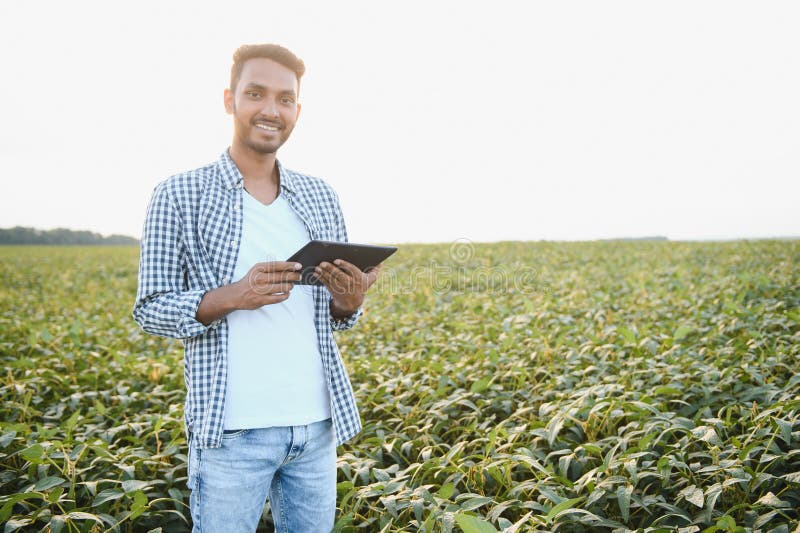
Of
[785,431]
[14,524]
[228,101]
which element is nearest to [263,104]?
[228,101]

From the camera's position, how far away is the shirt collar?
1834 mm

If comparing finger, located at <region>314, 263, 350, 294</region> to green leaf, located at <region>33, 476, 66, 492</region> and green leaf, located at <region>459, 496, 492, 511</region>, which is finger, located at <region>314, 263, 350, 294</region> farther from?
green leaf, located at <region>33, 476, 66, 492</region>

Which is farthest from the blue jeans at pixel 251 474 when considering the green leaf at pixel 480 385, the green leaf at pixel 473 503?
the green leaf at pixel 480 385

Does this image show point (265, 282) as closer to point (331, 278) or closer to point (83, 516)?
point (331, 278)

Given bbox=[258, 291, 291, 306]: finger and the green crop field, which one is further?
the green crop field

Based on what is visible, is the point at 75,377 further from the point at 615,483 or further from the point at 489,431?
the point at 615,483

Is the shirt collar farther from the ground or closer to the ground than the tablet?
farther from the ground

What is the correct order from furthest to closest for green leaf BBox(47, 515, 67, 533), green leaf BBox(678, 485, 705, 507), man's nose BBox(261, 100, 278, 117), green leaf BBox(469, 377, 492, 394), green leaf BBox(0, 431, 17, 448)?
green leaf BBox(469, 377, 492, 394) → green leaf BBox(0, 431, 17, 448) → green leaf BBox(678, 485, 705, 507) → green leaf BBox(47, 515, 67, 533) → man's nose BBox(261, 100, 278, 117)

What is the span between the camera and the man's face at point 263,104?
70.7 inches

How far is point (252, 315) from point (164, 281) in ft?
0.97

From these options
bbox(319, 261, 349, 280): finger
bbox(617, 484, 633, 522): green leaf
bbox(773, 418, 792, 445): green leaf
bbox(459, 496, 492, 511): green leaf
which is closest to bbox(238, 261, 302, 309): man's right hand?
bbox(319, 261, 349, 280): finger

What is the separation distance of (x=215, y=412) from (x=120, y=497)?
117 centimetres

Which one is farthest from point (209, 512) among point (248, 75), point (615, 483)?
point (615, 483)

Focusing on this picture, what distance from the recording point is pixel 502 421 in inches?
126
